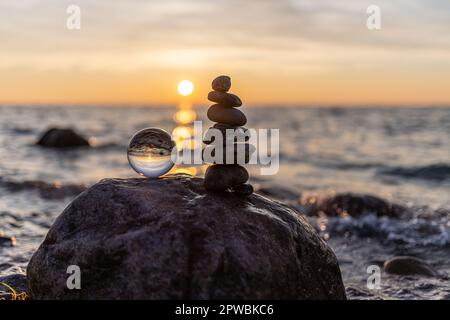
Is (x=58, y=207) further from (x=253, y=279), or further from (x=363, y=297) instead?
(x=253, y=279)

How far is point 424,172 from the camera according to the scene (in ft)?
65.4

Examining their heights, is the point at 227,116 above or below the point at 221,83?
below

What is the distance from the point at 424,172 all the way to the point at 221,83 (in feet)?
55.1

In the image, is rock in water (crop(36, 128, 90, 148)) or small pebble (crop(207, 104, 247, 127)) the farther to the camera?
rock in water (crop(36, 128, 90, 148))

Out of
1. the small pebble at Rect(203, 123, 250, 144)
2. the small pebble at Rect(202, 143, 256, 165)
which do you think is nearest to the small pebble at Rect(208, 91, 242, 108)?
the small pebble at Rect(203, 123, 250, 144)

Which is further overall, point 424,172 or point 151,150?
point 424,172

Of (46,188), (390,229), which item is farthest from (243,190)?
(46,188)

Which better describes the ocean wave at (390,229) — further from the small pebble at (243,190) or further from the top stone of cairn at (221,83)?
the top stone of cairn at (221,83)

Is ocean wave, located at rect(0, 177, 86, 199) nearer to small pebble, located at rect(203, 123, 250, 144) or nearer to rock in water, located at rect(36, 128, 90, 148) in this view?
small pebble, located at rect(203, 123, 250, 144)

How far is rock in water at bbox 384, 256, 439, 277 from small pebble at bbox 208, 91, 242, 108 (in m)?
4.31

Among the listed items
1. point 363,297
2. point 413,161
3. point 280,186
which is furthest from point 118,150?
point 363,297

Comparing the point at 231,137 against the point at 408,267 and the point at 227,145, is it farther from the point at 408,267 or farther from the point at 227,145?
the point at 408,267

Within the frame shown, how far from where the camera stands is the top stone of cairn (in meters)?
5.13

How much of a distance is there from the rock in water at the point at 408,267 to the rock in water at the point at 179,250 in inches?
127
